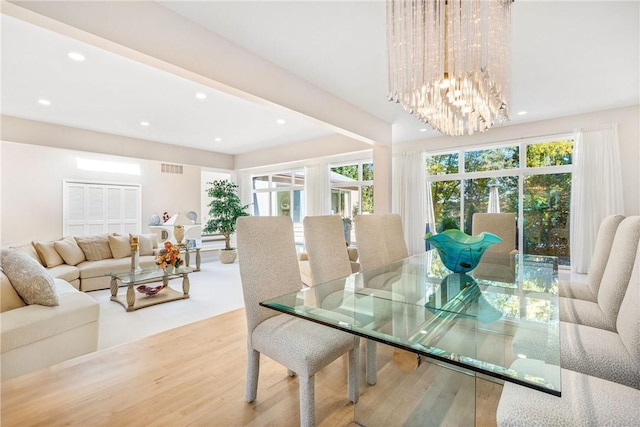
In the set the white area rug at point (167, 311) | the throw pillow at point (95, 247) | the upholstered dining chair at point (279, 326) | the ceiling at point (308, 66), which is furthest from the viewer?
the throw pillow at point (95, 247)

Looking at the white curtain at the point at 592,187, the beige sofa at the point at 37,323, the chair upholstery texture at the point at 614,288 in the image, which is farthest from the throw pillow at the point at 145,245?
the white curtain at the point at 592,187

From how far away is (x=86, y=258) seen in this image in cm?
458

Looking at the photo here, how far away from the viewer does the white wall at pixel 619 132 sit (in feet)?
13.5

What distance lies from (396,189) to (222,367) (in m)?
4.98

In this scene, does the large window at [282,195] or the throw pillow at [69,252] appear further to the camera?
the large window at [282,195]

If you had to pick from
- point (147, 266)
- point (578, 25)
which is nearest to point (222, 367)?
point (147, 266)

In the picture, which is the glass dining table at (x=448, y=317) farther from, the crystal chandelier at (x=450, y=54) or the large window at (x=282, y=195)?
the large window at (x=282, y=195)

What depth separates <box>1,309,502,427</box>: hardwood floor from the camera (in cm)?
152

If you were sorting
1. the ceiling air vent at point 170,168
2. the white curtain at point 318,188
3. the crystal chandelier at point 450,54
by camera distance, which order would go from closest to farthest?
the crystal chandelier at point 450,54, the white curtain at point 318,188, the ceiling air vent at point 170,168

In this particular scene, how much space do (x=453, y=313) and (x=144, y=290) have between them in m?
3.80

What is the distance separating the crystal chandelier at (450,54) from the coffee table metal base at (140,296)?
3.54 metres

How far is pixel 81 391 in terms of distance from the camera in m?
1.74

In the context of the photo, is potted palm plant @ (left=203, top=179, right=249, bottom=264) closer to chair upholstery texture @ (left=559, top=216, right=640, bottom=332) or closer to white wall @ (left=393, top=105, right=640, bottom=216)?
white wall @ (left=393, top=105, right=640, bottom=216)

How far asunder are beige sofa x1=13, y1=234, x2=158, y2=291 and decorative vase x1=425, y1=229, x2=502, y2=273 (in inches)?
167
